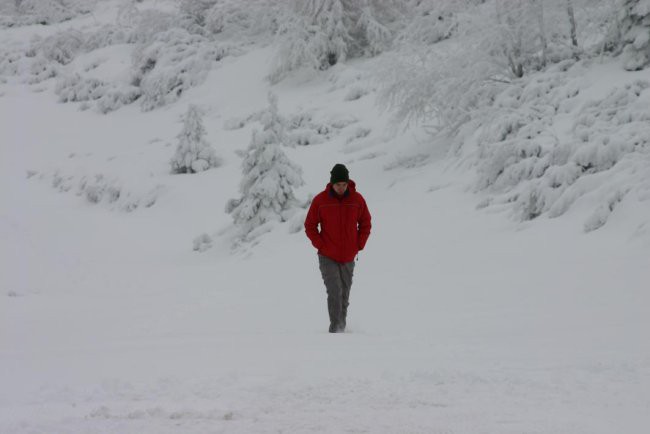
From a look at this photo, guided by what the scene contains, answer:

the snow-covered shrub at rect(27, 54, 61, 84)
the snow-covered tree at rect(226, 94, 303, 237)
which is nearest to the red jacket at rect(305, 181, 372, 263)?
the snow-covered tree at rect(226, 94, 303, 237)

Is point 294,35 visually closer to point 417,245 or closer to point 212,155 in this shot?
point 212,155

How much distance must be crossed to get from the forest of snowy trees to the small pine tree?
0.04 metres

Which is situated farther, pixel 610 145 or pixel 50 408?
pixel 610 145

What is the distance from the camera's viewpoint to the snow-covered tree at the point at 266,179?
628 inches

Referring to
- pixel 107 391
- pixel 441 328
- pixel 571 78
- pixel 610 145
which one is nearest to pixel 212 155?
pixel 571 78

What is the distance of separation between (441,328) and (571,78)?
970 cm

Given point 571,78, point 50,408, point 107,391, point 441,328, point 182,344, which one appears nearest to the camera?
point 50,408

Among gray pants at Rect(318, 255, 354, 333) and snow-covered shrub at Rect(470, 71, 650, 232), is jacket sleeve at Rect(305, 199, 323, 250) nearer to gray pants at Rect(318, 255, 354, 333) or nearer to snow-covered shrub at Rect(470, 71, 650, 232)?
gray pants at Rect(318, 255, 354, 333)

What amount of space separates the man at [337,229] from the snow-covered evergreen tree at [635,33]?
9.27m

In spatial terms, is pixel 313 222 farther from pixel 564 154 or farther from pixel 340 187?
pixel 564 154

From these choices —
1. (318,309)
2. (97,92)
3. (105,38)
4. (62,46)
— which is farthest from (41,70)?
(318,309)

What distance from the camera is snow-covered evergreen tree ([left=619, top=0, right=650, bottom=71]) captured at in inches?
511

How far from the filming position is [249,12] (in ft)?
105

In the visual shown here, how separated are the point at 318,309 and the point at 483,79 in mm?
9272
